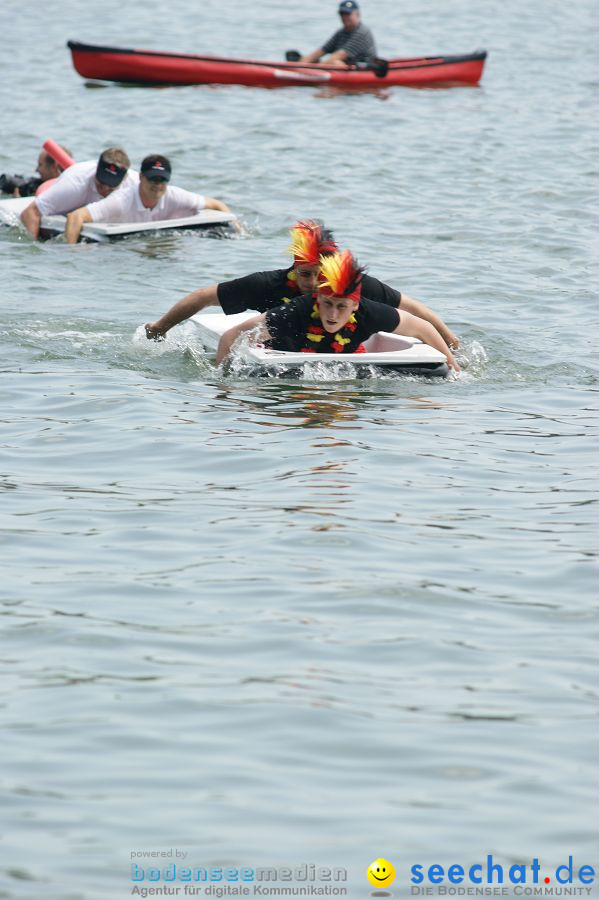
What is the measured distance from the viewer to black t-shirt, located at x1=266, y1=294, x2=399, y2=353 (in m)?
9.76

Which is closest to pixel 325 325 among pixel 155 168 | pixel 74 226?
pixel 155 168

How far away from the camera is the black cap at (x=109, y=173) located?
1457 centimetres

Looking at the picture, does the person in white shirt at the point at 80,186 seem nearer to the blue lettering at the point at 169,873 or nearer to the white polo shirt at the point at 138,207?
the white polo shirt at the point at 138,207

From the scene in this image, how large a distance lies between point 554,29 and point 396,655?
29.0 meters

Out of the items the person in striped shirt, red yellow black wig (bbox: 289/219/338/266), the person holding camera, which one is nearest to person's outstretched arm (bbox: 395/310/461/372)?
red yellow black wig (bbox: 289/219/338/266)

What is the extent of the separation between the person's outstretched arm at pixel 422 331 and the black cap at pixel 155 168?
16.1 ft

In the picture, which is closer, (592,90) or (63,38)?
(592,90)

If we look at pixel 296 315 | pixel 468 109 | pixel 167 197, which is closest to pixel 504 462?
pixel 296 315

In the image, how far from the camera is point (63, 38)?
31.5m

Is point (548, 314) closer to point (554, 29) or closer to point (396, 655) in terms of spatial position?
point (396, 655)

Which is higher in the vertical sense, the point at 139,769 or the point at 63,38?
the point at 63,38

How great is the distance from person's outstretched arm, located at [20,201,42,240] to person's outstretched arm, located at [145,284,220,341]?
4392 millimetres

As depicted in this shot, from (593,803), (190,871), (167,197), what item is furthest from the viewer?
(167,197)

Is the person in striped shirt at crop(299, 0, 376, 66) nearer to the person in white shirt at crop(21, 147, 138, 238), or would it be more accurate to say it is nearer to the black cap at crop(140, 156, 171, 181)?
the person in white shirt at crop(21, 147, 138, 238)
